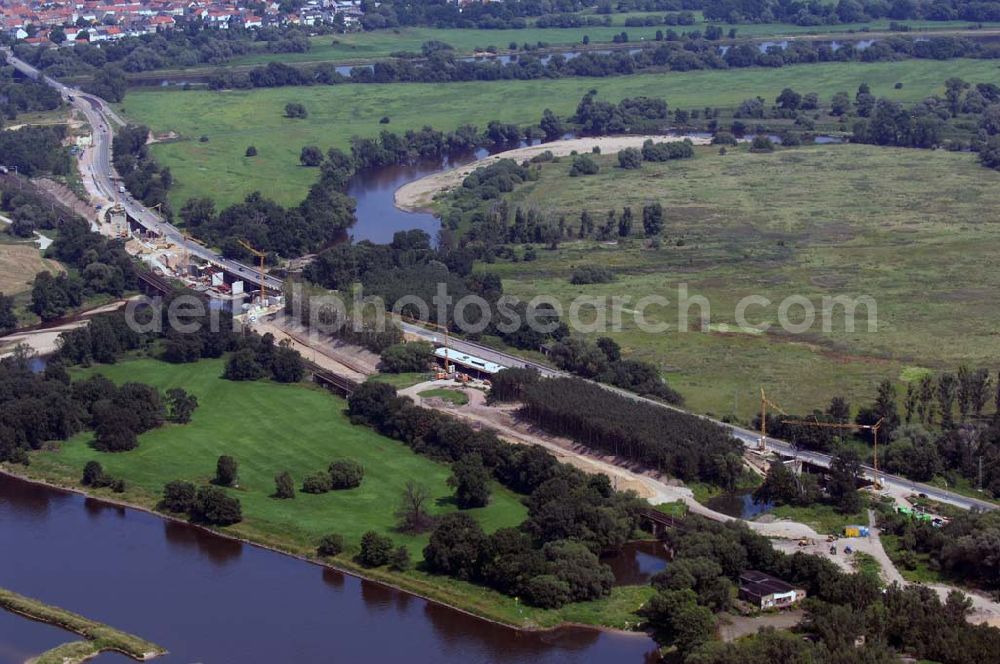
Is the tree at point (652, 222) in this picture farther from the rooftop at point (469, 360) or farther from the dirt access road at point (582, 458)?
the dirt access road at point (582, 458)

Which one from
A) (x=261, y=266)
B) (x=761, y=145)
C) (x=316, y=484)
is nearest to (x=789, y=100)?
(x=761, y=145)

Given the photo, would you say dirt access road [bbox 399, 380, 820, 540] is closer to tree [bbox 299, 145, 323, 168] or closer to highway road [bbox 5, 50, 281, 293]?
highway road [bbox 5, 50, 281, 293]

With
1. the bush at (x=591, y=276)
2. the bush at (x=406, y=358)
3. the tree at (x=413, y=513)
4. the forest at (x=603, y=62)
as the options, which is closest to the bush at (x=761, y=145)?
the forest at (x=603, y=62)

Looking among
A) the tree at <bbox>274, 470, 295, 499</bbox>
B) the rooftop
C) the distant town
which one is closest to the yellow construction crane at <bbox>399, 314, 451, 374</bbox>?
the rooftop

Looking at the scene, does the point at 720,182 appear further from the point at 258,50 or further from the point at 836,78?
the point at 258,50

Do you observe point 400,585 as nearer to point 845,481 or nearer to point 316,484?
point 316,484

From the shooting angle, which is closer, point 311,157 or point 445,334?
point 445,334

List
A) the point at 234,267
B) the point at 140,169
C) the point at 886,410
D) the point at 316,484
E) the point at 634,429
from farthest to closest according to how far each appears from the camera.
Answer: the point at 140,169, the point at 234,267, the point at 886,410, the point at 634,429, the point at 316,484
